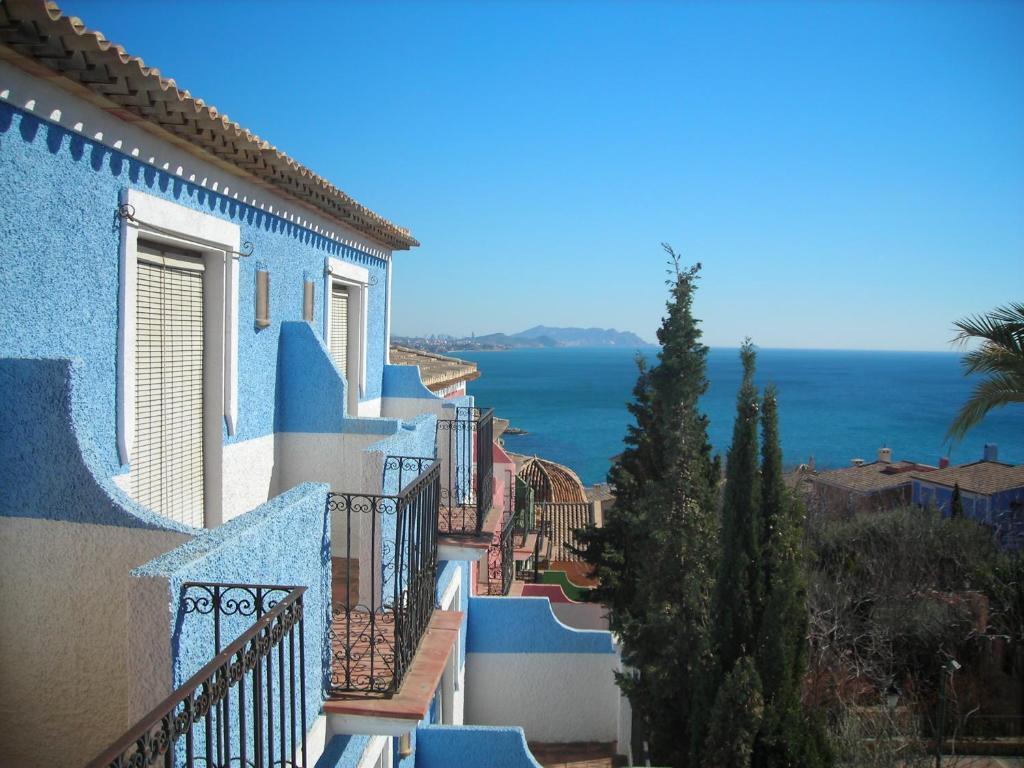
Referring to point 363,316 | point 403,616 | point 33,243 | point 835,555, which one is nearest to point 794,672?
point 403,616

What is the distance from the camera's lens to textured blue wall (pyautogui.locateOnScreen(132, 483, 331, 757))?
3.55 meters

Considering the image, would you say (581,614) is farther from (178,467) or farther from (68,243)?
(68,243)

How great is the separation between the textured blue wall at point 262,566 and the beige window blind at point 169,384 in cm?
199

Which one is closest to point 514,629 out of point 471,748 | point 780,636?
point 471,748

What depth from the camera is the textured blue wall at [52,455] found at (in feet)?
14.5

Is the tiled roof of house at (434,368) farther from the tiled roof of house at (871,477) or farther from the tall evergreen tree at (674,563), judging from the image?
the tiled roof of house at (871,477)

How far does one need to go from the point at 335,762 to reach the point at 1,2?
5.06 meters

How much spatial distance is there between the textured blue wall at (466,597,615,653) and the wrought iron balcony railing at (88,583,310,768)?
8.18 m

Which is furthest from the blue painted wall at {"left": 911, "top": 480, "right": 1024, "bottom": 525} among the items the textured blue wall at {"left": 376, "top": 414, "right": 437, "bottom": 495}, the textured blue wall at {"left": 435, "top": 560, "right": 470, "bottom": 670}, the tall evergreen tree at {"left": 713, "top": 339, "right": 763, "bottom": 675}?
the textured blue wall at {"left": 376, "top": 414, "right": 437, "bottom": 495}

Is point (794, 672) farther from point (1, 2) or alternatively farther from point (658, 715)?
point (1, 2)

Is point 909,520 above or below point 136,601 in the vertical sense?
below

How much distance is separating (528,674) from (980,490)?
82.6 ft

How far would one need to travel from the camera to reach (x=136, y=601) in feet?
11.4

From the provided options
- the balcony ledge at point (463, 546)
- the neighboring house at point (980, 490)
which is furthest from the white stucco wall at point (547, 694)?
the neighboring house at point (980, 490)
